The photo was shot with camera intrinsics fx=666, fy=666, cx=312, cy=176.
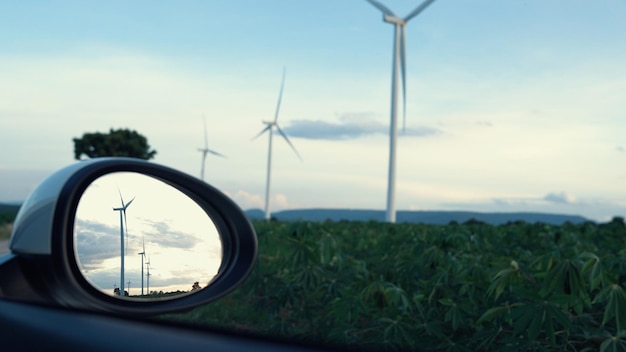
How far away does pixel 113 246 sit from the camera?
1.57 metres

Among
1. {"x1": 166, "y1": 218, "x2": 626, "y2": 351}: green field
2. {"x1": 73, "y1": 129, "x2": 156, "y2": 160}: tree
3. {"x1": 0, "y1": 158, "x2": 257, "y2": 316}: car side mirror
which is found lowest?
{"x1": 166, "y1": 218, "x2": 626, "y2": 351}: green field

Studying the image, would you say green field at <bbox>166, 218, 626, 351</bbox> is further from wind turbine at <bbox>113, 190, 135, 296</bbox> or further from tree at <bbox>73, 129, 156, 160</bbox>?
tree at <bbox>73, 129, 156, 160</bbox>

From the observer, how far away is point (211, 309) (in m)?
5.83

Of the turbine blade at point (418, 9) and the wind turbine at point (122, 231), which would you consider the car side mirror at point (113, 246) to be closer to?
the wind turbine at point (122, 231)

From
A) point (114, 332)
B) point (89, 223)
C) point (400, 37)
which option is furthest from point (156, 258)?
point (400, 37)

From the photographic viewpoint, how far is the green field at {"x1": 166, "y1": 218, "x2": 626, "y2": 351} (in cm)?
229

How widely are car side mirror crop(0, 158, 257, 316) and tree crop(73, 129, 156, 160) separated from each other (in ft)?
195

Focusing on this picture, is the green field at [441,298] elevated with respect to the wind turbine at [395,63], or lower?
lower

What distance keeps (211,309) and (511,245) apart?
2.61 metres

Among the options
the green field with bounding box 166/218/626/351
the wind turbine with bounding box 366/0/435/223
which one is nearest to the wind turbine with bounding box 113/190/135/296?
the green field with bounding box 166/218/626/351

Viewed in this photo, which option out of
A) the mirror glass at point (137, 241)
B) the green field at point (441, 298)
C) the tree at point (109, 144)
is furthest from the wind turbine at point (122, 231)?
the tree at point (109, 144)

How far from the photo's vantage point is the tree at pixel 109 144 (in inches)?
2338

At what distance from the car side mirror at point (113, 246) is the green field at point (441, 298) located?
0.46 ft

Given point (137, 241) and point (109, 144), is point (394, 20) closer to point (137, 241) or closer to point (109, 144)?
point (137, 241)
